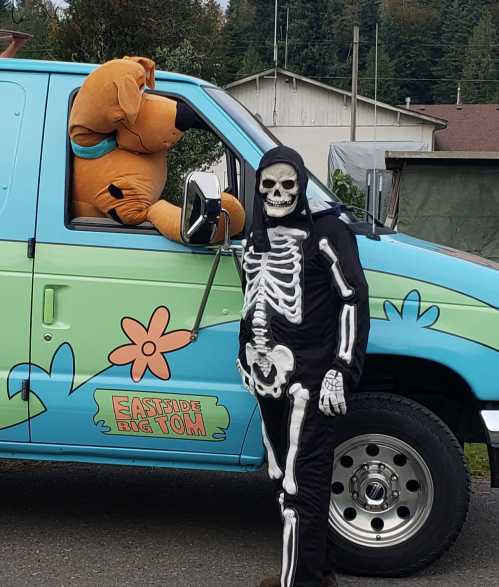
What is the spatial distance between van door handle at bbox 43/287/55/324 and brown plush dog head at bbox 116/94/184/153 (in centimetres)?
74

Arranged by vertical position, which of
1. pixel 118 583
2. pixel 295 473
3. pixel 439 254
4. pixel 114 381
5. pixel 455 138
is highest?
pixel 455 138

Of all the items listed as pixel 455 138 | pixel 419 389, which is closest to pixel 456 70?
pixel 455 138

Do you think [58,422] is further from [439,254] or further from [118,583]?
[439,254]

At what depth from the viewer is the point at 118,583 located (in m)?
4.58

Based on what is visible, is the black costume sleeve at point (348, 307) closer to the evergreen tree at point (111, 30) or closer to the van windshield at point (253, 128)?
the van windshield at point (253, 128)

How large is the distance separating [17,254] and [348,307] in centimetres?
157

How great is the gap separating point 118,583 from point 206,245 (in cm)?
155

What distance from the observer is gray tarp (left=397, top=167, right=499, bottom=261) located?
12906 mm

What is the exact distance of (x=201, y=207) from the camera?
426 cm

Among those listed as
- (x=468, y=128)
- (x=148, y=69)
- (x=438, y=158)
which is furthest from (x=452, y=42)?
(x=148, y=69)

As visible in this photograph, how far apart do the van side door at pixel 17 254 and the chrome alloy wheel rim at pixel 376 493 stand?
4.64 feet

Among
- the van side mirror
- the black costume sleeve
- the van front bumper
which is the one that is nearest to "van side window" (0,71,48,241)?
the van side mirror

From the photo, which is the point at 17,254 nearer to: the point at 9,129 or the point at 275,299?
the point at 9,129

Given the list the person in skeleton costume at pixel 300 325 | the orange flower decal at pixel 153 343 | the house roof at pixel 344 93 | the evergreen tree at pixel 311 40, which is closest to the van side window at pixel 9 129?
the orange flower decal at pixel 153 343
